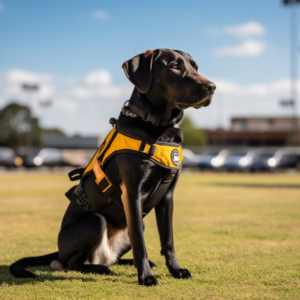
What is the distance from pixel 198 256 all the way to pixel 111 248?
3.83 feet

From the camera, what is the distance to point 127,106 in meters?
3.80

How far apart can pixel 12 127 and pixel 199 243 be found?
271 ft

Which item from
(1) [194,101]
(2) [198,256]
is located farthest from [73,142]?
(1) [194,101]

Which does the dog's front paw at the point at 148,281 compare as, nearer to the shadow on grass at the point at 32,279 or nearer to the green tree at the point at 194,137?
the shadow on grass at the point at 32,279

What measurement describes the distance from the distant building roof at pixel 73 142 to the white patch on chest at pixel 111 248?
7448 cm

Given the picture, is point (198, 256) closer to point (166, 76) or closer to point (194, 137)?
point (166, 76)

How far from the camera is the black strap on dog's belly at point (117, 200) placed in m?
3.69

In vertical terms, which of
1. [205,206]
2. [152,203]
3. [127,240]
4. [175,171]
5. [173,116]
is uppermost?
[173,116]

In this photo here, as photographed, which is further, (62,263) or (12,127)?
(12,127)

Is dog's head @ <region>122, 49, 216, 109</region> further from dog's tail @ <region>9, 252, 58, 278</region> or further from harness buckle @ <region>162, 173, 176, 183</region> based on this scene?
dog's tail @ <region>9, 252, 58, 278</region>

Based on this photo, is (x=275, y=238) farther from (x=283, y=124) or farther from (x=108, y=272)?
(x=283, y=124)

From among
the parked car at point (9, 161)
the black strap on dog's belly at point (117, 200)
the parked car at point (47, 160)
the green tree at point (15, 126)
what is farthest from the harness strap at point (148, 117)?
the green tree at point (15, 126)

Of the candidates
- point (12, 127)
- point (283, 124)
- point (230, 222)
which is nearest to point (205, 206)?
point (230, 222)

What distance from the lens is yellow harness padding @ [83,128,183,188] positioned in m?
3.54
